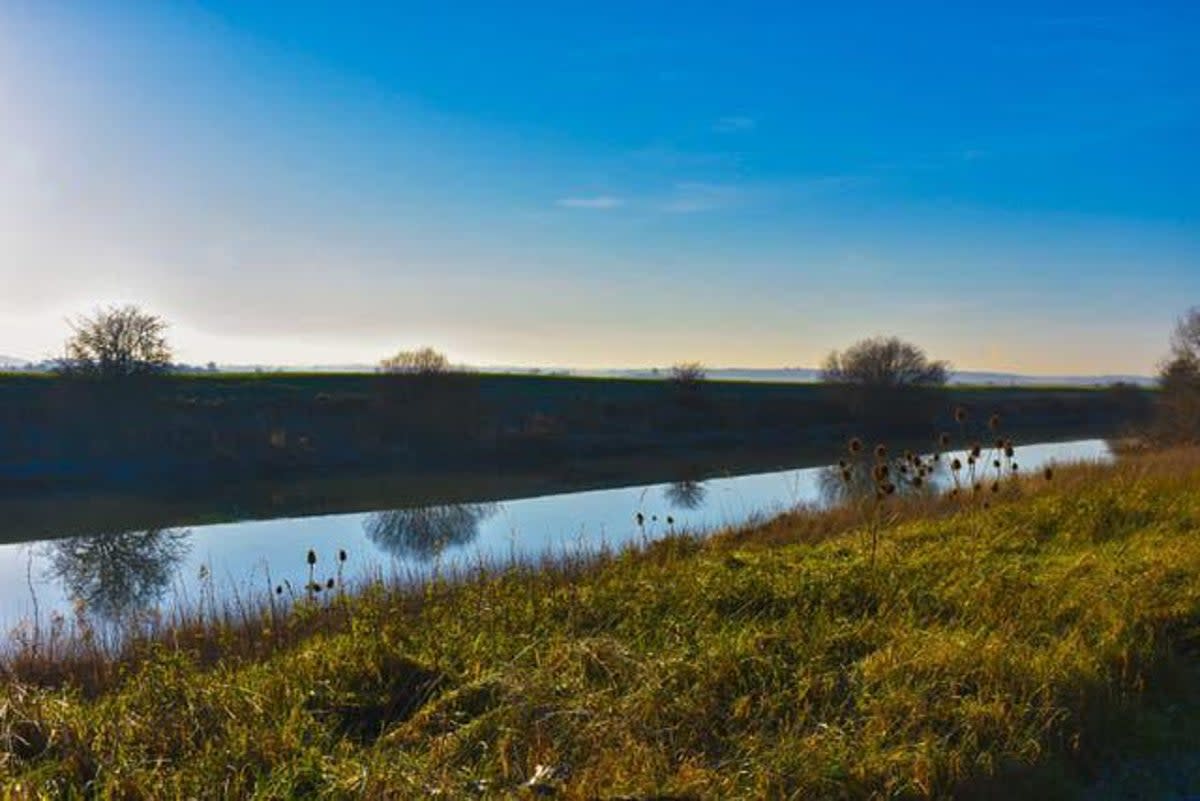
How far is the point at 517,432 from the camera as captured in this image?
42.4m

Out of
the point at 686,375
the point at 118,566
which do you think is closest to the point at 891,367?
the point at 686,375

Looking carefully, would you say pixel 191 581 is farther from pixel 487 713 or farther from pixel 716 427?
pixel 716 427

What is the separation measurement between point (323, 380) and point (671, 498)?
38.0m

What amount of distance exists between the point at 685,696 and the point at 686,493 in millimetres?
23667

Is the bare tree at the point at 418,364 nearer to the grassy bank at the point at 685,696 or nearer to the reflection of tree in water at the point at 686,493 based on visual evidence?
the reflection of tree in water at the point at 686,493

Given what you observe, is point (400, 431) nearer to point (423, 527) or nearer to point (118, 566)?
point (423, 527)

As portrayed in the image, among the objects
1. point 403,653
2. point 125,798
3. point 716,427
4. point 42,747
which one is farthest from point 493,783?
point 716,427

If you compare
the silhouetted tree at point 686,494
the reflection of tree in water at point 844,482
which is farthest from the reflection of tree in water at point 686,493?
the reflection of tree in water at point 844,482

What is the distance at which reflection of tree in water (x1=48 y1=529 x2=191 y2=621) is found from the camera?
596 inches

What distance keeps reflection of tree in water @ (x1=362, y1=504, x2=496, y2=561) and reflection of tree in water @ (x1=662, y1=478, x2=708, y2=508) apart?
5.47 meters

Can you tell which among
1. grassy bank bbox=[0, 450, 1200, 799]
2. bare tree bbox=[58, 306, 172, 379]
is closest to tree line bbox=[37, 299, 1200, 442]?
bare tree bbox=[58, 306, 172, 379]

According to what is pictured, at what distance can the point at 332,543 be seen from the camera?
20.5 m

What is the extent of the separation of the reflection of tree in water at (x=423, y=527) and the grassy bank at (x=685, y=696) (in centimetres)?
1258

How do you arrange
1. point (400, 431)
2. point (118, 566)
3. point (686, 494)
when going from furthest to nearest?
point (400, 431) < point (686, 494) < point (118, 566)
